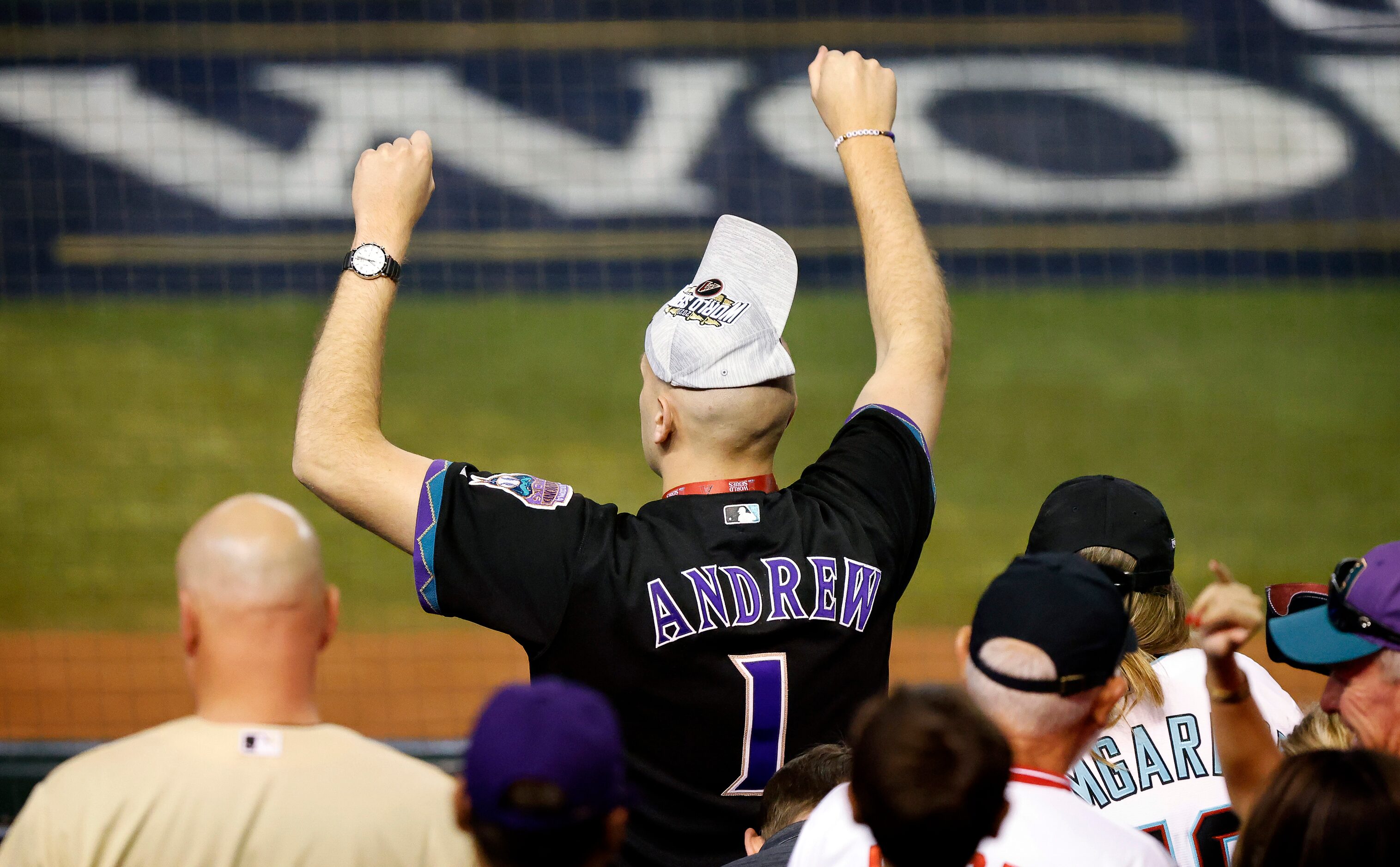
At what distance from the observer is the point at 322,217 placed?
423 inches

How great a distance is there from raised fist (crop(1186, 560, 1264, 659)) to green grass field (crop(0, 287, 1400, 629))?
771cm

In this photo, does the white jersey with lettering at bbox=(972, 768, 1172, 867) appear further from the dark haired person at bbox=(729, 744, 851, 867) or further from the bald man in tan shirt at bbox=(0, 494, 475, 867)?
the bald man in tan shirt at bbox=(0, 494, 475, 867)

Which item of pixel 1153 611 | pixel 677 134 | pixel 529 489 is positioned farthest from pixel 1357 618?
pixel 677 134

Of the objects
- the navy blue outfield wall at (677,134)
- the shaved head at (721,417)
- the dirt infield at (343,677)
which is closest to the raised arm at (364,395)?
the shaved head at (721,417)

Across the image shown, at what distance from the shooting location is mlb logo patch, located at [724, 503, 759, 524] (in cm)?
195

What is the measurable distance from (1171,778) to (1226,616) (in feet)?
2.07

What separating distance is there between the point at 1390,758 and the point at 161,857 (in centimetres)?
137

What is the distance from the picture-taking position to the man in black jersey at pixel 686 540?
1.86m

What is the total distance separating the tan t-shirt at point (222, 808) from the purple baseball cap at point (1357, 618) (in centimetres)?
124

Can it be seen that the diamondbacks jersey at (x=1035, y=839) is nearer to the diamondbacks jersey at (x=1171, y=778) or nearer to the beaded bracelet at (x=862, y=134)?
the diamondbacks jersey at (x=1171, y=778)

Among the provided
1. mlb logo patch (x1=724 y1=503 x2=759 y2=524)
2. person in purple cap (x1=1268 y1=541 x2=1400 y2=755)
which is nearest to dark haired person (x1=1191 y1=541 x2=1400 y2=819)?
person in purple cap (x1=1268 y1=541 x2=1400 y2=755)

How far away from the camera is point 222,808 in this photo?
4.58ft

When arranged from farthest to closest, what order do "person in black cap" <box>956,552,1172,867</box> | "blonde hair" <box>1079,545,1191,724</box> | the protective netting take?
the protective netting
"blonde hair" <box>1079,545,1191,724</box>
"person in black cap" <box>956,552,1172,867</box>

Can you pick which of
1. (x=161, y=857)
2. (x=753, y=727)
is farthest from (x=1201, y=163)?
(x=161, y=857)
